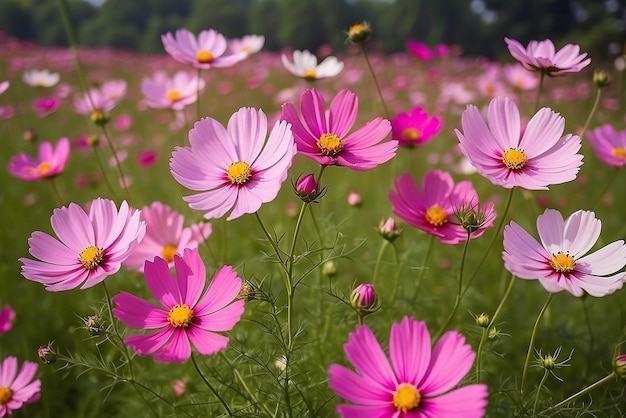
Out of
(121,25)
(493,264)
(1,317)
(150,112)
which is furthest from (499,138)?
(121,25)

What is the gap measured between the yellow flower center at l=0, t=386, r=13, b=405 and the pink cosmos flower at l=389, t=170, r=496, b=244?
750 mm

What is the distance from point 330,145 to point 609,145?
2.57ft

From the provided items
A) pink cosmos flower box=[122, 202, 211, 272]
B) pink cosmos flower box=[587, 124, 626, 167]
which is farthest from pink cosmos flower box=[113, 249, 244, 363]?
pink cosmos flower box=[587, 124, 626, 167]

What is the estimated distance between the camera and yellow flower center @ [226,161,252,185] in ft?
2.07

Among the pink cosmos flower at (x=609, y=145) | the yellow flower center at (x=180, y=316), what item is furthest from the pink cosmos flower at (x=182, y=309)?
the pink cosmos flower at (x=609, y=145)

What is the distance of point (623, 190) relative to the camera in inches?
92.6

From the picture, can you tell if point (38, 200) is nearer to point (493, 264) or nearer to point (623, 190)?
point (493, 264)

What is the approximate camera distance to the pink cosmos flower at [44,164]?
3.38ft

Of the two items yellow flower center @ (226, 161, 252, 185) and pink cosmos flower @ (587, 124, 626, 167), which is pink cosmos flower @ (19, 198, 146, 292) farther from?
pink cosmos flower @ (587, 124, 626, 167)

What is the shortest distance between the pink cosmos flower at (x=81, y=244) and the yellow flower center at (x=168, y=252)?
19cm

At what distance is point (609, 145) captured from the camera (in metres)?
1.04

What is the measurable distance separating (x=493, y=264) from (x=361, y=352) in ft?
4.01

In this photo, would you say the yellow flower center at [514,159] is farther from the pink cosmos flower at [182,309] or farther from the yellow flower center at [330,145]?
the pink cosmos flower at [182,309]

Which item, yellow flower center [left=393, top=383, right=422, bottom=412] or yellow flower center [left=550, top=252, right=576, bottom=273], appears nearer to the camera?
yellow flower center [left=393, top=383, right=422, bottom=412]
